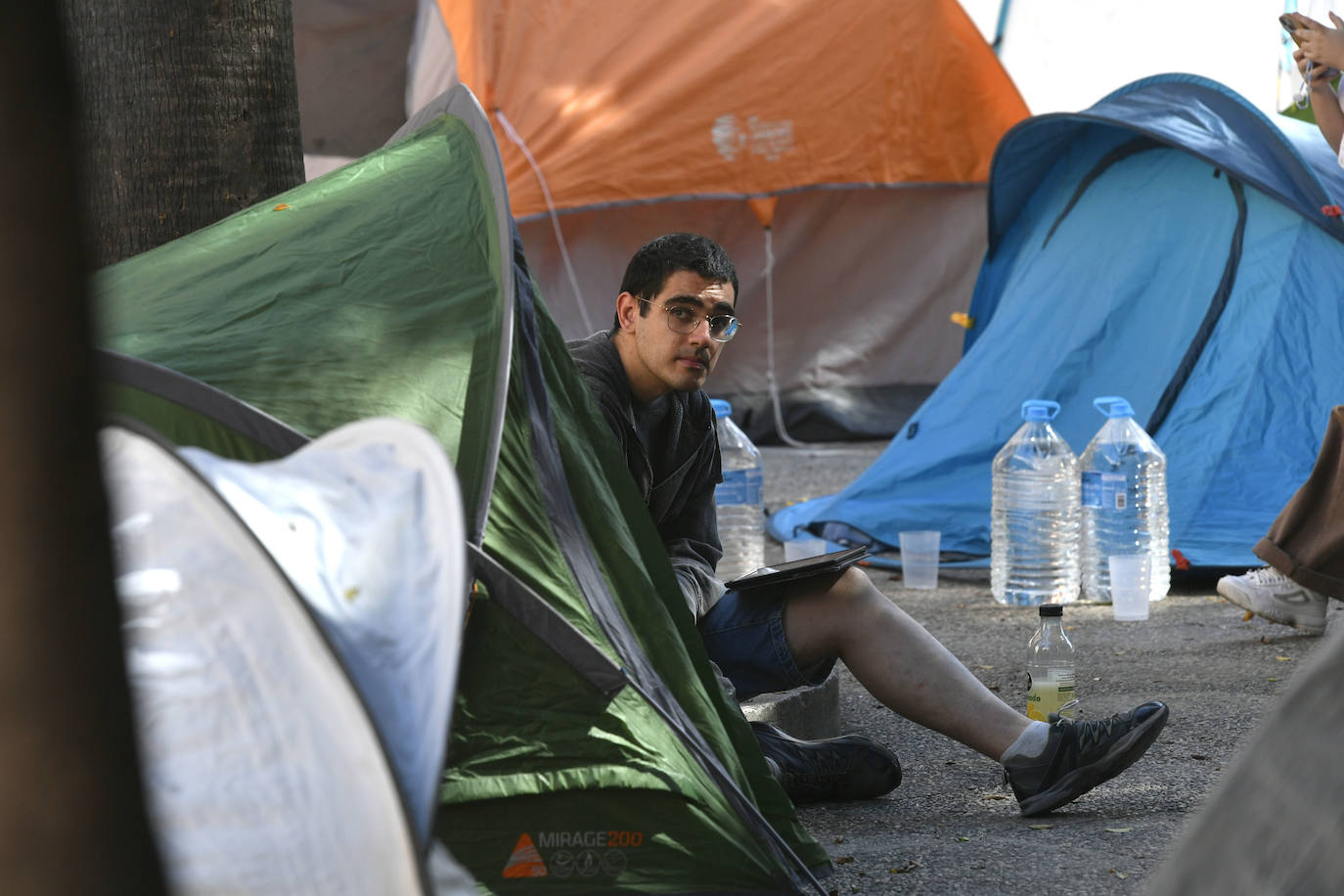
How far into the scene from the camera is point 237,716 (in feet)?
5.54

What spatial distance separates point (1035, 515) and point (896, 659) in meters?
2.55

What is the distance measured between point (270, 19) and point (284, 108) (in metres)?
0.22

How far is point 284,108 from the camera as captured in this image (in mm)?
3965

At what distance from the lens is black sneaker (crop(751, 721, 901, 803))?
3277mm

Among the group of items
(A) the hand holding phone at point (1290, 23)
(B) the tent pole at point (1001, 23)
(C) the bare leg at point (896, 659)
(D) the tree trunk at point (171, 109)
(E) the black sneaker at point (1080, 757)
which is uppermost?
(B) the tent pole at point (1001, 23)

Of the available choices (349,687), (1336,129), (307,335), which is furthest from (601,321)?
(349,687)

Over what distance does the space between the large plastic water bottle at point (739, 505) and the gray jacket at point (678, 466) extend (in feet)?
7.28

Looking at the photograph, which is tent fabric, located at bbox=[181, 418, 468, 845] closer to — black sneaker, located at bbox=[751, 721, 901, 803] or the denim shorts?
the denim shorts

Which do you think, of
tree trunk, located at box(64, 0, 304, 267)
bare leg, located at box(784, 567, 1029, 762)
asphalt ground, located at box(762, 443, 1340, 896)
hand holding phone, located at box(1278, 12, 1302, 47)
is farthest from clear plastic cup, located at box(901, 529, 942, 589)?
tree trunk, located at box(64, 0, 304, 267)

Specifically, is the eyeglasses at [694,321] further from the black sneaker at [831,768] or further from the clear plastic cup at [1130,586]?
the clear plastic cup at [1130,586]

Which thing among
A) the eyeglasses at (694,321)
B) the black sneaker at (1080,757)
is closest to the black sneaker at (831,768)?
the black sneaker at (1080,757)

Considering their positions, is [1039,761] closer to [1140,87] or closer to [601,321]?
[1140,87]

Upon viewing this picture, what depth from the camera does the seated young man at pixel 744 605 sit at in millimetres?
3039

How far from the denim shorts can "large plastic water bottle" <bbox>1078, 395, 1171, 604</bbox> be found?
7.81 ft
